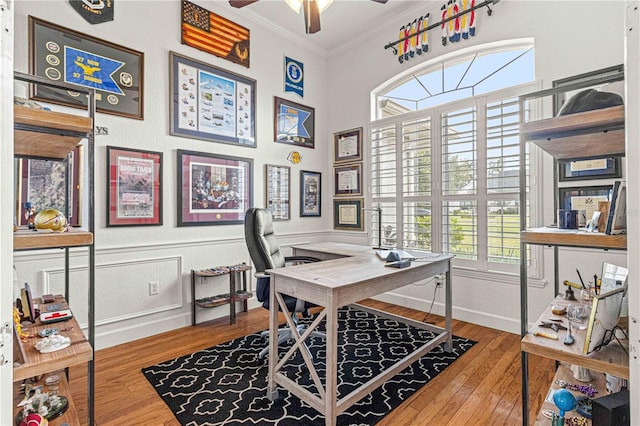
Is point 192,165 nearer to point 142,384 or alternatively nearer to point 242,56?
point 242,56

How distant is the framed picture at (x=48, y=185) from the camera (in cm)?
224

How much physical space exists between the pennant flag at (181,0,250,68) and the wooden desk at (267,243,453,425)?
8.49ft

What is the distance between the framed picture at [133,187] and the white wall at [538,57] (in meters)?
2.75

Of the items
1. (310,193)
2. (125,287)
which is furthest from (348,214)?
(125,287)

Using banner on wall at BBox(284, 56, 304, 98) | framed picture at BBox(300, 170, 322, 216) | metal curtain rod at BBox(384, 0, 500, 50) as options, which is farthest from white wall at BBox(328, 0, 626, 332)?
framed picture at BBox(300, 170, 322, 216)

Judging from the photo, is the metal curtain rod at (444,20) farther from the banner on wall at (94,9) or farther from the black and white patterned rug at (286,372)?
the black and white patterned rug at (286,372)

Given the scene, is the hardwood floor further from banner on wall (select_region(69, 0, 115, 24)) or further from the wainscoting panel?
banner on wall (select_region(69, 0, 115, 24))

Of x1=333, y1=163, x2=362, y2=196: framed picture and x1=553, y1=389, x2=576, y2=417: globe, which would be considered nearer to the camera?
x1=553, y1=389, x2=576, y2=417: globe

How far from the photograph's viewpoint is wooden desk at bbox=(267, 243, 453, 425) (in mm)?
1682

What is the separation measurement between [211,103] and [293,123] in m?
1.14

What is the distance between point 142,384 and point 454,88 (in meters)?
3.84

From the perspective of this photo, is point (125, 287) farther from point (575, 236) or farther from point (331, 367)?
point (575, 236)

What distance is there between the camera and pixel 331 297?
1.68m

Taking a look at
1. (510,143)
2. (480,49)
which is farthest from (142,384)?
(480,49)
